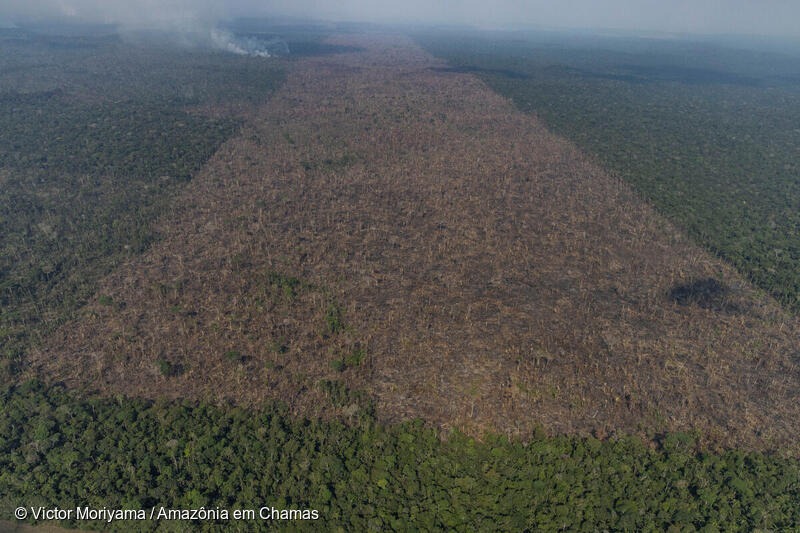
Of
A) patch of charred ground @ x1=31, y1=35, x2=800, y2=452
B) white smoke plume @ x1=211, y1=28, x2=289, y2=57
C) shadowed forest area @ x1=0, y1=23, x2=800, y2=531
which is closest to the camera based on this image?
shadowed forest area @ x1=0, y1=23, x2=800, y2=531

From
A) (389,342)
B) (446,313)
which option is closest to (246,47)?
(446,313)

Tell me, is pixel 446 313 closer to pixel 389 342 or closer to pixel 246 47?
pixel 389 342

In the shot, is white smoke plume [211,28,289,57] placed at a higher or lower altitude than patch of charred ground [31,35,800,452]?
higher

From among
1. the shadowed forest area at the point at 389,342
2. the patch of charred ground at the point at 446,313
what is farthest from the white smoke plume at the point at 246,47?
the patch of charred ground at the point at 446,313

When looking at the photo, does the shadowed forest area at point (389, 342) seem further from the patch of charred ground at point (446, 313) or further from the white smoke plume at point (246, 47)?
the white smoke plume at point (246, 47)

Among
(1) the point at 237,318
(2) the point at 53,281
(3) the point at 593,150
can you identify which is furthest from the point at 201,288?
Result: (3) the point at 593,150

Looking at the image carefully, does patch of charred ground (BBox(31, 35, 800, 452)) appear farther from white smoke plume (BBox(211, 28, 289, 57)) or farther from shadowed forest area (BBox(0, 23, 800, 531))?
white smoke plume (BBox(211, 28, 289, 57))

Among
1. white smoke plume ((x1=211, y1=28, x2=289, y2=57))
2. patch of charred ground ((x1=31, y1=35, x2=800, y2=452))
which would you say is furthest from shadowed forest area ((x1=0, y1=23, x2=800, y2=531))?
white smoke plume ((x1=211, y1=28, x2=289, y2=57))
